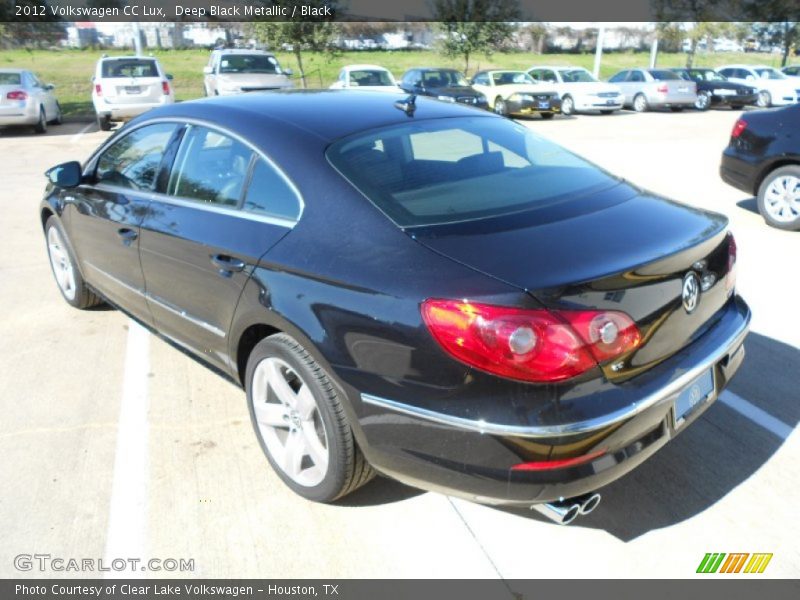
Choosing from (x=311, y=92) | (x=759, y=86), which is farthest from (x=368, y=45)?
(x=311, y=92)

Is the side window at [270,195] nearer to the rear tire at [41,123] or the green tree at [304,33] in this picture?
the rear tire at [41,123]

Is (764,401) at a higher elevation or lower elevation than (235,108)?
lower

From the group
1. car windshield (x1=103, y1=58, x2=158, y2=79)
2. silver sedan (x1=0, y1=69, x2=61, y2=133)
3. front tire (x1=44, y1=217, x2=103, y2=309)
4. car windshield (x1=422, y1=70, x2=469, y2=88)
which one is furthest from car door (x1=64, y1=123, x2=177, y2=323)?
car windshield (x1=422, y1=70, x2=469, y2=88)

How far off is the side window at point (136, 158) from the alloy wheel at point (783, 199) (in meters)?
6.14

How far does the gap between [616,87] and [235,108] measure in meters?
21.1

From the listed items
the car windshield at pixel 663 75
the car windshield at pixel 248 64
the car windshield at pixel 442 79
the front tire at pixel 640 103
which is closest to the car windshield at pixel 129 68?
the car windshield at pixel 248 64

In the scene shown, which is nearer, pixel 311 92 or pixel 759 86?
pixel 311 92

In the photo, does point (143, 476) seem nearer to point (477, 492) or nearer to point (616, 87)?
point (477, 492)

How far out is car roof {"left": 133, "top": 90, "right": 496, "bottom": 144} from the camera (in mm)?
3051

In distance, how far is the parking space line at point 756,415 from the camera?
3.37 meters

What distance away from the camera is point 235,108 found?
3.36 meters

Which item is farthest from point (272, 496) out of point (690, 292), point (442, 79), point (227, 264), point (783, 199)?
point (442, 79)

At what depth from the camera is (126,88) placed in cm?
1599
